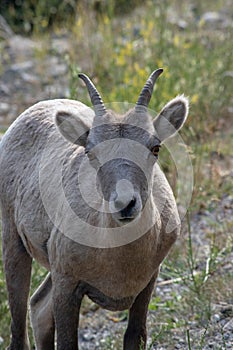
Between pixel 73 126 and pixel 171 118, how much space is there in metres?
0.54

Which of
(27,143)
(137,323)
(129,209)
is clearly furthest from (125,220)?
(27,143)

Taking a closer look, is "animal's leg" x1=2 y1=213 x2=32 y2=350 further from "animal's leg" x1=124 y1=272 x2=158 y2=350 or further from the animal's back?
"animal's leg" x1=124 y1=272 x2=158 y2=350

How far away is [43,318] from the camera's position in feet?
17.5

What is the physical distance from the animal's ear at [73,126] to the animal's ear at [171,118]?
38 cm

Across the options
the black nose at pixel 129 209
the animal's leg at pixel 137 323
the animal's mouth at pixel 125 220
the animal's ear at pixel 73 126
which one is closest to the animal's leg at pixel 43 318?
the animal's leg at pixel 137 323

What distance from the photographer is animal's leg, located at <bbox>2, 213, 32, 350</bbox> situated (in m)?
5.12

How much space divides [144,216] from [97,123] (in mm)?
548

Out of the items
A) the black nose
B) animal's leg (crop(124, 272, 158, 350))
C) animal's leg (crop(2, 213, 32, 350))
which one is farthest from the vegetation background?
the black nose

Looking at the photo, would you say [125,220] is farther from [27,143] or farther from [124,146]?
[27,143]

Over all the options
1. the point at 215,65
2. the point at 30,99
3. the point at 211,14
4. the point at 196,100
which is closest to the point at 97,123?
the point at 196,100

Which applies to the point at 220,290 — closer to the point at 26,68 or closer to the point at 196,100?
the point at 196,100

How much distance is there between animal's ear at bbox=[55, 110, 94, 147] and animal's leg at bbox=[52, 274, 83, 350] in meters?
0.76

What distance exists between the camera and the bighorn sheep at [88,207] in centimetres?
404

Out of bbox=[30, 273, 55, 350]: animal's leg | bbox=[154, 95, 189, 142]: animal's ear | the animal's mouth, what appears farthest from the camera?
bbox=[30, 273, 55, 350]: animal's leg
